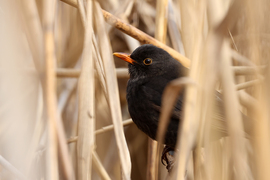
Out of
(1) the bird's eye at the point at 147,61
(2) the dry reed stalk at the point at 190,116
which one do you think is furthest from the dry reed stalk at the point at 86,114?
(1) the bird's eye at the point at 147,61

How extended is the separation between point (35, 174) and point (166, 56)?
134cm

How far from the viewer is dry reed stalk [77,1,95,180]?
125 cm

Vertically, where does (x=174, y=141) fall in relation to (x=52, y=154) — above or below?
below

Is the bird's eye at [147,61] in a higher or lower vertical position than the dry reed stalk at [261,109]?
lower

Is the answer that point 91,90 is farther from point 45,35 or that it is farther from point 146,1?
point 146,1

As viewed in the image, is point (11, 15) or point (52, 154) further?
point (11, 15)

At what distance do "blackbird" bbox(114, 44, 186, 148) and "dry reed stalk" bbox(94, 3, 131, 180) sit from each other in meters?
0.68

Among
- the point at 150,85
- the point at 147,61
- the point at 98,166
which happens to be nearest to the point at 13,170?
the point at 98,166

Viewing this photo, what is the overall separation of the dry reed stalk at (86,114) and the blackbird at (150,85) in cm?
78

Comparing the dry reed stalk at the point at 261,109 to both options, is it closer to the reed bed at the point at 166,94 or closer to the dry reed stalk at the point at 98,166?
the reed bed at the point at 166,94

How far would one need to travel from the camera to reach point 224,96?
102 centimetres

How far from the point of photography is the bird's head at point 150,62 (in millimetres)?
2203

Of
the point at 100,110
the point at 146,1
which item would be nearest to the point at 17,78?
the point at 100,110

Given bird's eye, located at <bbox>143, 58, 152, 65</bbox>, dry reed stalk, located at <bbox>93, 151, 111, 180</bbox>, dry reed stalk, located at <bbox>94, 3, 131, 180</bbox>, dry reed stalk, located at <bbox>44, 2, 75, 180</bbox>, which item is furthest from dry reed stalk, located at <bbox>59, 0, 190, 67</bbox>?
dry reed stalk, located at <bbox>93, 151, 111, 180</bbox>
